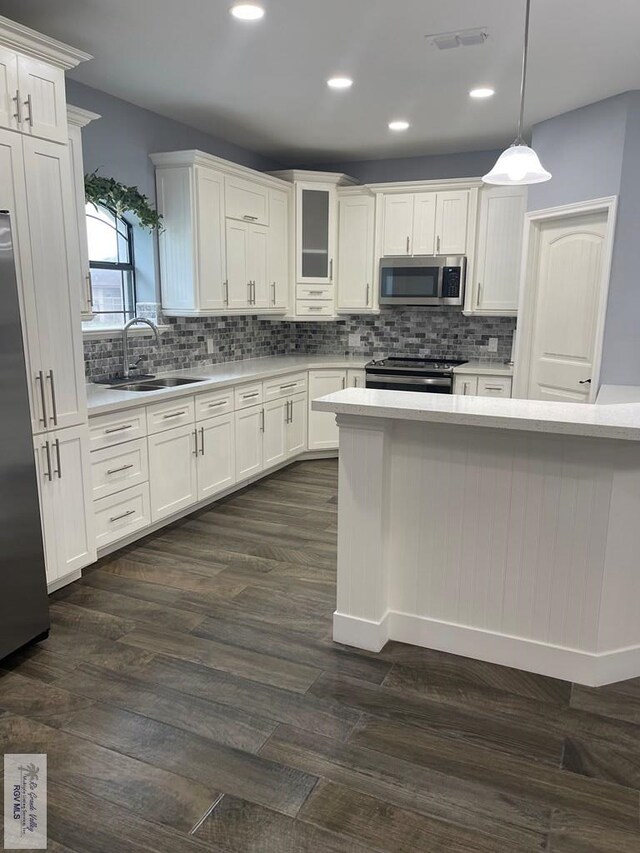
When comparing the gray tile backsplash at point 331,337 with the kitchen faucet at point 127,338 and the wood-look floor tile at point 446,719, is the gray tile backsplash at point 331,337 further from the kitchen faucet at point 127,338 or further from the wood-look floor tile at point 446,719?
the wood-look floor tile at point 446,719

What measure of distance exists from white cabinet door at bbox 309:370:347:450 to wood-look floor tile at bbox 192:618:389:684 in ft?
9.71

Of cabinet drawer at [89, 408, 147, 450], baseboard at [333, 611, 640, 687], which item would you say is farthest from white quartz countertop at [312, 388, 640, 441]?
cabinet drawer at [89, 408, 147, 450]

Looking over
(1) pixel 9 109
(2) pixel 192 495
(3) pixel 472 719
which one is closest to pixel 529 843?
(3) pixel 472 719

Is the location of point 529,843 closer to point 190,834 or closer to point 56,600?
point 190,834

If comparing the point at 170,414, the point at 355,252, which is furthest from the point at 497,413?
the point at 355,252

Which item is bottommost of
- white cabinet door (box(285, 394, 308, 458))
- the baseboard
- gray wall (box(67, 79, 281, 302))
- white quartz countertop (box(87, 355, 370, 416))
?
the baseboard

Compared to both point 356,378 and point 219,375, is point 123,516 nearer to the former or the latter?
point 219,375

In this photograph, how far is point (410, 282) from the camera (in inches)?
219

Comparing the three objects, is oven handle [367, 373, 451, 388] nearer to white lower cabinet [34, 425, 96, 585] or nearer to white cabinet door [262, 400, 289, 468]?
white cabinet door [262, 400, 289, 468]

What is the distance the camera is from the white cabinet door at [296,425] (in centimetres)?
541

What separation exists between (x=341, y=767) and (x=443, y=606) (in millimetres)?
847

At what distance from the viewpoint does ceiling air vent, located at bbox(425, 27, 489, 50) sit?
3053 mm

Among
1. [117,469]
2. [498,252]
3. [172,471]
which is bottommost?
[172,471]

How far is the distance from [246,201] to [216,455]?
2.10 m
